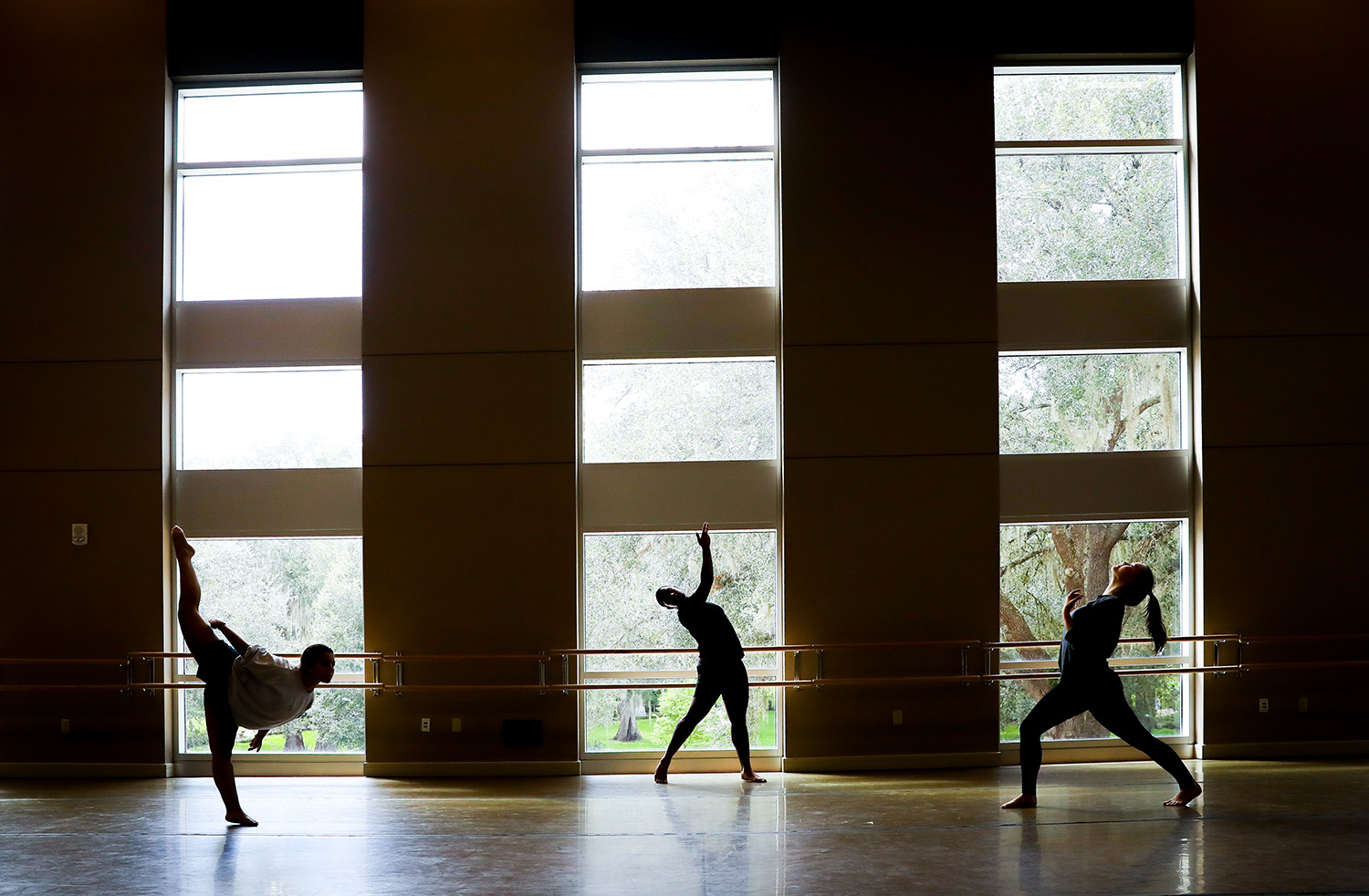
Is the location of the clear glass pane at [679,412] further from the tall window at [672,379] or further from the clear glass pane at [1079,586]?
the clear glass pane at [1079,586]

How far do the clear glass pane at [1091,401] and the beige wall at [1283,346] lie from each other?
0.36 m

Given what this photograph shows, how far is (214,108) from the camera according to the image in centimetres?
952

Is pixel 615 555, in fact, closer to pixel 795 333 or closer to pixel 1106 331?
pixel 795 333

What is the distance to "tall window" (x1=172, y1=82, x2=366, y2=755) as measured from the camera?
9164mm

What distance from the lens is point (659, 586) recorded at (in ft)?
29.6

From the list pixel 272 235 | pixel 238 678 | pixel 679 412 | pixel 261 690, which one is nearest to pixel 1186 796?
pixel 679 412

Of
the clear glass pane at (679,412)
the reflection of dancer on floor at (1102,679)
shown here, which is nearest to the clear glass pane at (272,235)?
the clear glass pane at (679,412)

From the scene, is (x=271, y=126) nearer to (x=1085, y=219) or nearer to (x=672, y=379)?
(x=672, y=379)

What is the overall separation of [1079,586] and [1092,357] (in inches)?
79.2

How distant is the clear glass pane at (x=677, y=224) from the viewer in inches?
364

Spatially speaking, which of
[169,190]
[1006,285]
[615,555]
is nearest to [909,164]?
[1006,285]

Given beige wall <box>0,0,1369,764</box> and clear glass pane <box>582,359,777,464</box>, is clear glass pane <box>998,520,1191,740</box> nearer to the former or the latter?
beige wall <box>0,0,1369,764</box>

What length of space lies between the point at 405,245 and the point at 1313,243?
7862 mm

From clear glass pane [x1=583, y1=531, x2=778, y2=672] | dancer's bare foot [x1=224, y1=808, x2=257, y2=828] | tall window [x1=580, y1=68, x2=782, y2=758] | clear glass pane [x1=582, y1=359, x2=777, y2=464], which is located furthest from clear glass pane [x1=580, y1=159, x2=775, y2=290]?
dancer's bare foot [x1=224, y1=808, x2=257, y2=828]
